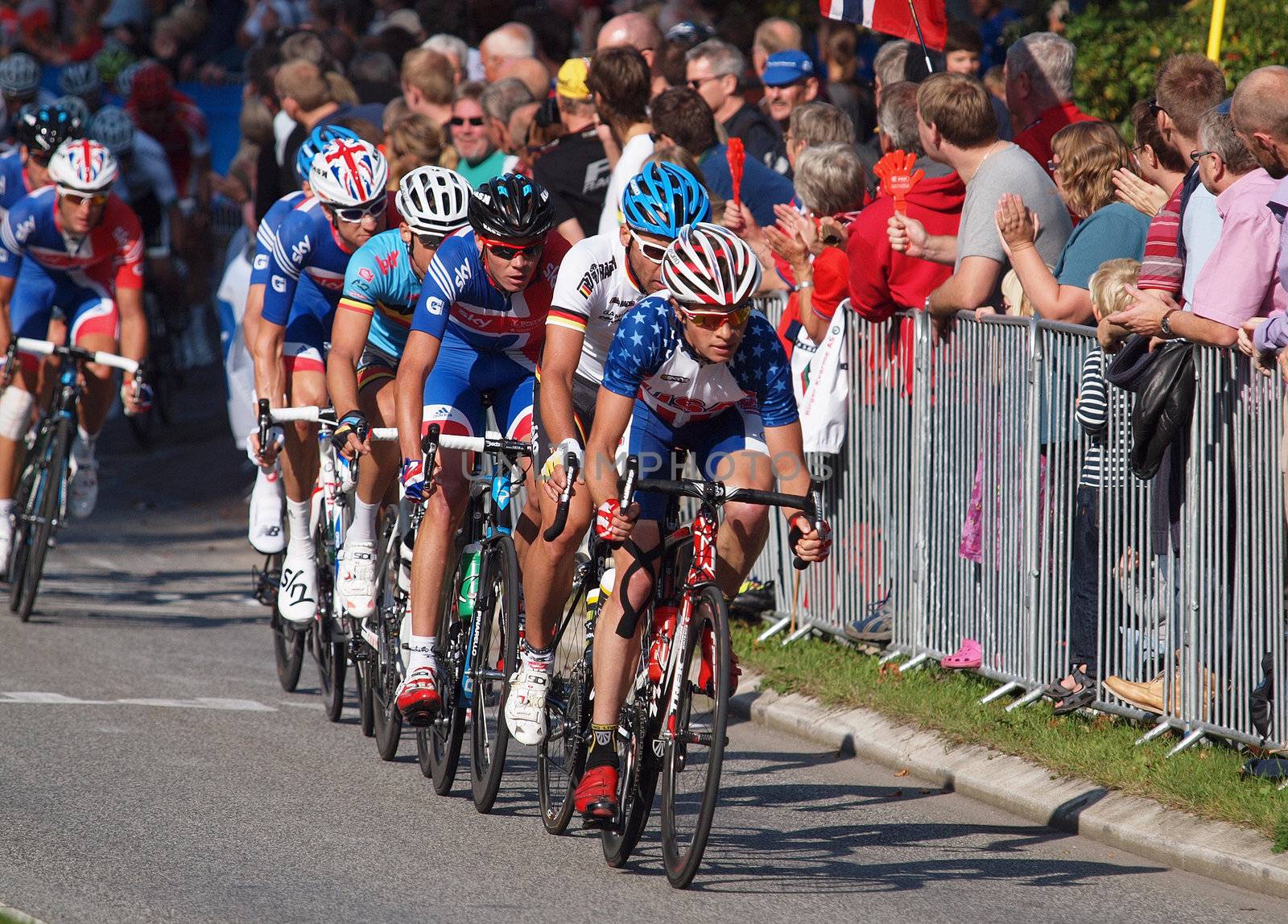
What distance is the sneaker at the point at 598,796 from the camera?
6000mm

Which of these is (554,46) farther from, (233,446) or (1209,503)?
(1209,503)

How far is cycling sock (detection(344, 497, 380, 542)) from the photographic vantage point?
8.00 m

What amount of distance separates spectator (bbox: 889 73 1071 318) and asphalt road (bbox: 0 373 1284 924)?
2075mm

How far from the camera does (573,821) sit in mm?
6855

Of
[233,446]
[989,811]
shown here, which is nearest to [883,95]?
[989,811]

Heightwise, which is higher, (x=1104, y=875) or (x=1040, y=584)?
(x=1040, y=584)

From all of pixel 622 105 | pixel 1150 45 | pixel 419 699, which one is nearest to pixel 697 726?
pixel 419 699

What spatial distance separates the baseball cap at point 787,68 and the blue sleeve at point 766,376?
527 cm

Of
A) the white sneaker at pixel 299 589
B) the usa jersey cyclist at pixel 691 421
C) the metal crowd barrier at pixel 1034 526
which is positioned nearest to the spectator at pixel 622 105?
the metal crowd barrier at pixel 1034 526

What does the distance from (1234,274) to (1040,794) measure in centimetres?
195

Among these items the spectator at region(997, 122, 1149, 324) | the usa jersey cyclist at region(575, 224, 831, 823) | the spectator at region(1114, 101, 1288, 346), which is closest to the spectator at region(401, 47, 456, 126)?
the spectator at region(997, 122, 1149, 324)

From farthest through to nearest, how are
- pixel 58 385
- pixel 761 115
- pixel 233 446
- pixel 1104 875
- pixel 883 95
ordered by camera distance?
pixel 233 446, pixel 761 115, pixel 58 385, pixel 883 95, pixel 1104 875

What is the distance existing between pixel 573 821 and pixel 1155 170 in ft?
11.6

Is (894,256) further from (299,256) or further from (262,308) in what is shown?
(262,308)
